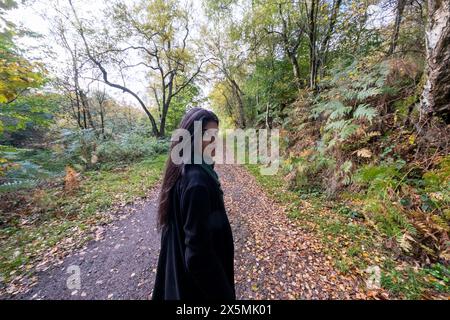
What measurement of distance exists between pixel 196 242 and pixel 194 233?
0.19 ft

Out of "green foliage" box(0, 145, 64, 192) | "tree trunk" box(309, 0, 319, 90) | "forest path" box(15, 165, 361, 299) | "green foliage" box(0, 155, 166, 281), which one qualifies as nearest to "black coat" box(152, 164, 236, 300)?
"forest path" box(15, 165, 361, 299)

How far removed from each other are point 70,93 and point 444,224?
14776 millimetres

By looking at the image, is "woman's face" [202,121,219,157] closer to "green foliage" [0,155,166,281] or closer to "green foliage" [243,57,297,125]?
"green foliage" [0,155,166,281]

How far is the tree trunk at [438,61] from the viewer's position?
9.90 ft

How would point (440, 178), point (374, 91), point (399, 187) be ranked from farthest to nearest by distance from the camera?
point (374, 91) → point (399, 187) → point (440, 178)

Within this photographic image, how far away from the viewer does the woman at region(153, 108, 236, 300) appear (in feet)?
3.59

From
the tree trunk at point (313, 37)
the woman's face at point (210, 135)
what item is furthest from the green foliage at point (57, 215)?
the tree trunk at point (313, 37)

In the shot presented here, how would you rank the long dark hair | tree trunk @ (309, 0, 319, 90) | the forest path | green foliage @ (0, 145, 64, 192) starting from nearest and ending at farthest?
the long dark hair < the forest path < green foliage @ (0, 145, 64, 192) < tree trunk @ (309, 0, 319, 90)

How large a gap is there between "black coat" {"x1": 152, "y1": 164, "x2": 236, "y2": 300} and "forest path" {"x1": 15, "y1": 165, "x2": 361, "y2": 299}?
148cm

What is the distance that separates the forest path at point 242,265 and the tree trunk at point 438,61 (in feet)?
10.9

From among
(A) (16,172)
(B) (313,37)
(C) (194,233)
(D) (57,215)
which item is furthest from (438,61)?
(A) (16,172)
